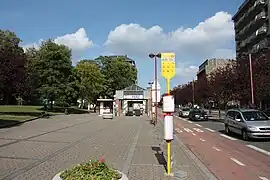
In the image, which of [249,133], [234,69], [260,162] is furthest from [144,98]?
[260,162]

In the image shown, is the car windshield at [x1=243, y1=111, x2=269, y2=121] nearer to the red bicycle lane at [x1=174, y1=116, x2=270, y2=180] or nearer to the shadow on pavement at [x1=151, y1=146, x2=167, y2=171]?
the red bicycle lane at [x1=174, y1=116, x2=270, y2=180]

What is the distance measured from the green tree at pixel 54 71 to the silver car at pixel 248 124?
37192 mm

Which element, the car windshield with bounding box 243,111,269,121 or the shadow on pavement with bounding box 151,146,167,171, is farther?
the car windshield with bounding box 243,111,269,121

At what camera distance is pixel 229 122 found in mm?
21609

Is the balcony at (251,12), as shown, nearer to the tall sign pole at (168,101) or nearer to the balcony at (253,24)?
the balcony at (253,24)

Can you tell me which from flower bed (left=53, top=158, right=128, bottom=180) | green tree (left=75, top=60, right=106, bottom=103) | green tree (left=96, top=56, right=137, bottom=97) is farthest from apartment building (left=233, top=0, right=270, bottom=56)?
flower bed (left=53, top=158, right=128, bottom=180)

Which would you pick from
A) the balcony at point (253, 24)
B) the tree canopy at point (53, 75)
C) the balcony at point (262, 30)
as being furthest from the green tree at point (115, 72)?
the balcony at point (262, 30)

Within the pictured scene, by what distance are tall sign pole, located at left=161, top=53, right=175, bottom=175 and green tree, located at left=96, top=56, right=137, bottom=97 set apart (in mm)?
76897

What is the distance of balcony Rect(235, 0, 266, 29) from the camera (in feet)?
231

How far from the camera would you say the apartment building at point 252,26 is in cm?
6831

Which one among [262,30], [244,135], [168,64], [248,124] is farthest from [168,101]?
[262,30]

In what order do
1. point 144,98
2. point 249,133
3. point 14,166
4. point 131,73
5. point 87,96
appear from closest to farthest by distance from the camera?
point 14,166
point 249,133
point 144,98
point 87,96
point 131,73

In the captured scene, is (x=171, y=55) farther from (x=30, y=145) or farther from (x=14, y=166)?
(x=30, y=145)

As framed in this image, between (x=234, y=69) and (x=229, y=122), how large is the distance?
19807mm
